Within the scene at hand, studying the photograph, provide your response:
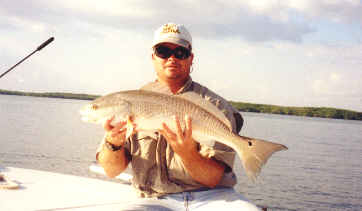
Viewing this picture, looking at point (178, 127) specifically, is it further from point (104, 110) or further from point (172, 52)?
point (172, 52)

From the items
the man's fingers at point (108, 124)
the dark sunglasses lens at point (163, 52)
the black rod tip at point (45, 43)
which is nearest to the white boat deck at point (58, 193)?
the man's fingers at point (108, 124)

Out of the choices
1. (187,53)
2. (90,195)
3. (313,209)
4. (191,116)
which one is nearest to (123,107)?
(191,116)

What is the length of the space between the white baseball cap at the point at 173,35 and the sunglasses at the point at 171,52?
6 cm

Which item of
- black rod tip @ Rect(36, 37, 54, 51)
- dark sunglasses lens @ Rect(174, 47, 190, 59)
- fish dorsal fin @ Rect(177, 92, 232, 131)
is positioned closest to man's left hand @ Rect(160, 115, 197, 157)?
fish dorsal fin @ Rect(177, 92, 232, 131)

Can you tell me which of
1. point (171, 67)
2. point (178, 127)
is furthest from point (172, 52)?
point (178, 127)

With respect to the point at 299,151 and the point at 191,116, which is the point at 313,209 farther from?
the point at 299,151

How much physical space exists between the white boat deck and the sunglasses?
1.74 metres

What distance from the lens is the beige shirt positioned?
4.02m

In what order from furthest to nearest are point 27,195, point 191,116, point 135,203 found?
point 27,195
point 135,203
point 191,116

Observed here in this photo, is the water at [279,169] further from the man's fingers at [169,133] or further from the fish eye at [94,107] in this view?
the fish eye at [94,107]

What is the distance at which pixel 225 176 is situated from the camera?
4266 millimetres

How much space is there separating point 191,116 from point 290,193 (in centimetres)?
1238

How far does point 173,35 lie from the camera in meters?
4.17

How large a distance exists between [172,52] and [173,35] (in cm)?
18
